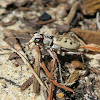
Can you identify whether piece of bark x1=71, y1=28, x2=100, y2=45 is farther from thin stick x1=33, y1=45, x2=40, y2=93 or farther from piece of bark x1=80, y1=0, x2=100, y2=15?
thin stick x1=33, y1=45, x2=40, y2=93

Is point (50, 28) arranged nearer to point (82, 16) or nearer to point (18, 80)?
point (82, 16)

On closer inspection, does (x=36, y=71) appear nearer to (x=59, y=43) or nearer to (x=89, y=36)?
(x=59, y=43)

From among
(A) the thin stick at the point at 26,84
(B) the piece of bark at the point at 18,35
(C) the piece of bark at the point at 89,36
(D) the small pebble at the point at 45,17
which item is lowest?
(A) the thin stick at the point at 26,84

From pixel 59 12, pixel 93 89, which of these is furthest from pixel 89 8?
pixel 93 89

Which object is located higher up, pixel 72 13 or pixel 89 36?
pixel 72 13

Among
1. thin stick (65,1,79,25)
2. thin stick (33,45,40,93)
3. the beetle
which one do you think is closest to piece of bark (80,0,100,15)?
thin stick (65,1,79,25)

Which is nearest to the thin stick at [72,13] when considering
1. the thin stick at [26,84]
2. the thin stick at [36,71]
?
the thin stick at [36,71]

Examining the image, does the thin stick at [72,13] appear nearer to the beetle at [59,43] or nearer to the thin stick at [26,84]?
the beetle at [59,43]

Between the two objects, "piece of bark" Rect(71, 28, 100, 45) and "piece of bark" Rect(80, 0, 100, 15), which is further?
"piece of bark" Rect(80, 0, 100, 15)

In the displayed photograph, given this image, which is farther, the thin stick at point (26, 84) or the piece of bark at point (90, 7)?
the piece of bark at point (90, 7)

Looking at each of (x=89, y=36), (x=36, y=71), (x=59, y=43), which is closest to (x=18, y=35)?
(x=59, y=43)
